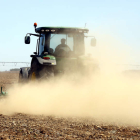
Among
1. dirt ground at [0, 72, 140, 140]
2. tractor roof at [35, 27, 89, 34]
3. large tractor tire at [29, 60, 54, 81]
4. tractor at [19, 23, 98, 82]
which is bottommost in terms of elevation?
dirt ground at [0, 72, 140, 140]

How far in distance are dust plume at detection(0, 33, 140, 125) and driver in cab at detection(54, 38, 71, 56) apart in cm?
89

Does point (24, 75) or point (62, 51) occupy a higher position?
point (62, 51)

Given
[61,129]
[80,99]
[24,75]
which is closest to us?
[61,129]

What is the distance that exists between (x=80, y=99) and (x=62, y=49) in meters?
1.98

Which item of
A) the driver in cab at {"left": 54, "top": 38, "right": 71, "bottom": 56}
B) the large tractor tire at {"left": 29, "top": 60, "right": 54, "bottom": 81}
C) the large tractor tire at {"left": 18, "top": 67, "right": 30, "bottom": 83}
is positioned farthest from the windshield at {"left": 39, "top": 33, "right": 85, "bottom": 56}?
the large tractor tire at {"left": 18, "top": 67, "right": 30, "bottom": 83}

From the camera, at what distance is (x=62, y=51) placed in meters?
8.84

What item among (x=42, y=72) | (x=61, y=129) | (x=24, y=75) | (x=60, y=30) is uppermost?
(x=60, y=30)

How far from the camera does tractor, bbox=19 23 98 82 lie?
28.0 ft

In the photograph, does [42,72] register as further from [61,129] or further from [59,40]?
[61,129]

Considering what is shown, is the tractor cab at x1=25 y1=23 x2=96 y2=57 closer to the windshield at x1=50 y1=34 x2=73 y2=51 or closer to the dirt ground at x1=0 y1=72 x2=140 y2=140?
the windshield at x1=50 y1=34 x2=73 y2=51

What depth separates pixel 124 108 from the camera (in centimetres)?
713

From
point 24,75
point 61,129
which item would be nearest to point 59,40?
point 24,75

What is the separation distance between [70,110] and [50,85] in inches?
45.4

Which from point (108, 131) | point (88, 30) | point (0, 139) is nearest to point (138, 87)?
point (88, 30)
